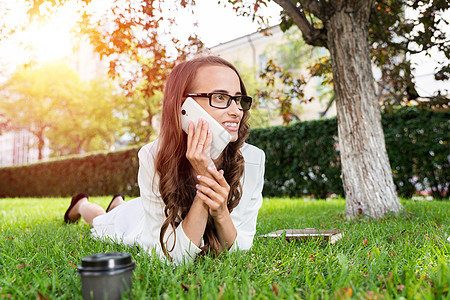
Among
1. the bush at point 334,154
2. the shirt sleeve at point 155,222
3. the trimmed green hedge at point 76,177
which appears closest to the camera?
the shirt sleeve at point 155,222

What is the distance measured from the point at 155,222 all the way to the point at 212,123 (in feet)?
2.45

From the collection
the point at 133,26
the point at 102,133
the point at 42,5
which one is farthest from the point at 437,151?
the point at 102,133

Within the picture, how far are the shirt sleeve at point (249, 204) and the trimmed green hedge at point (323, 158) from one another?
5.05m

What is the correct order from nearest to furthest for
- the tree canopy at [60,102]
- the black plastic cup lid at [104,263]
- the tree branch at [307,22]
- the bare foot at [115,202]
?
the black plastic cup lid at [104,263] → the bare foot at [115,202] → the tree branch at [307,22] → the tree canopy at [60,102]

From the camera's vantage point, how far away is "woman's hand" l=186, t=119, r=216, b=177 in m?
1.99

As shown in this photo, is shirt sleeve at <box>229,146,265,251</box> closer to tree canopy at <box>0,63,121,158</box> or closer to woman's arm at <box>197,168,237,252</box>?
woman's arm at <box>197,168,237,252</box>

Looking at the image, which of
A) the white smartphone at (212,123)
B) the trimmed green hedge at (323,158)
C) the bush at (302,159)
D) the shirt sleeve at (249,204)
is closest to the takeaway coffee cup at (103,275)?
the white smartphone at (212,123)

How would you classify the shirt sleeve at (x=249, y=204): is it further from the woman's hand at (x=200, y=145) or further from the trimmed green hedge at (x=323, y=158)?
the trimmed green hedge at (x=323, y=158)

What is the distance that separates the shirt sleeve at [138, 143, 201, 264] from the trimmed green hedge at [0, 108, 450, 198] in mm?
5855

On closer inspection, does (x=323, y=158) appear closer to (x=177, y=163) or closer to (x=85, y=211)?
(x=85, y=211)

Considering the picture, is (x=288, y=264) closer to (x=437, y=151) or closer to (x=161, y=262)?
(x=161, y=262)

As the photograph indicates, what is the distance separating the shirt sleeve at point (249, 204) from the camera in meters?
2.57

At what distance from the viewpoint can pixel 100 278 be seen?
144 centimetres

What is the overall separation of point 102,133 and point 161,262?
23395 mm
